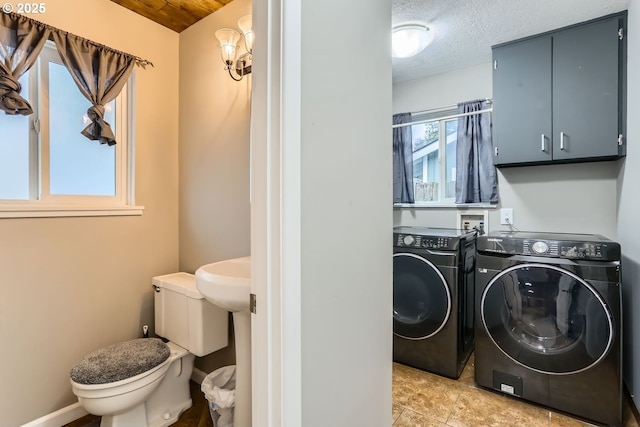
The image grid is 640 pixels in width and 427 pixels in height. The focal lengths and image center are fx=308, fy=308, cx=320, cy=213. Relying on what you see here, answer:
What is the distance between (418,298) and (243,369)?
4.18 feet

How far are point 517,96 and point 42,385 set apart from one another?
3.38 m

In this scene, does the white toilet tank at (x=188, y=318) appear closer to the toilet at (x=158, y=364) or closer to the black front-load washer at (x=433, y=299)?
the toilet at (x=158, y=364)

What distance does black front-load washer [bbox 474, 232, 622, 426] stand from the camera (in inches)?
61.7

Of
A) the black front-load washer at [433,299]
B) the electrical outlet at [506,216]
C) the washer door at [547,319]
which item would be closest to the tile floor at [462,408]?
the black front-load washer at [433,299]

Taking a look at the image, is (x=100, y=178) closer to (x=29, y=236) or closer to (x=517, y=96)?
(x=29, y=236)

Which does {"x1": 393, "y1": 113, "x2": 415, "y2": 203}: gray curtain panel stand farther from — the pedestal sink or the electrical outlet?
the pedestal sink

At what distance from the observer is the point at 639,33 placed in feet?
5.32

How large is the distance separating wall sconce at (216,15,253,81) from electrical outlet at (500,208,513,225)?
7.02ft

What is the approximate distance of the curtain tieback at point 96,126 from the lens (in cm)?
178

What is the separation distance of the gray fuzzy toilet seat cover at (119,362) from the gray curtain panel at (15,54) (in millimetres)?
1296

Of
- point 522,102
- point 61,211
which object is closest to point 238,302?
point 61,211

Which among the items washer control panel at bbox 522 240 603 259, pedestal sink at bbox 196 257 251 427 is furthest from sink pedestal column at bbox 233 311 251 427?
washer control panel at bbox 522 240 603 259

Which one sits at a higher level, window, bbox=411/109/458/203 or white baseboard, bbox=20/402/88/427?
window, bbox=411/109/458/203

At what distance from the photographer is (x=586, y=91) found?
6.35 feet
